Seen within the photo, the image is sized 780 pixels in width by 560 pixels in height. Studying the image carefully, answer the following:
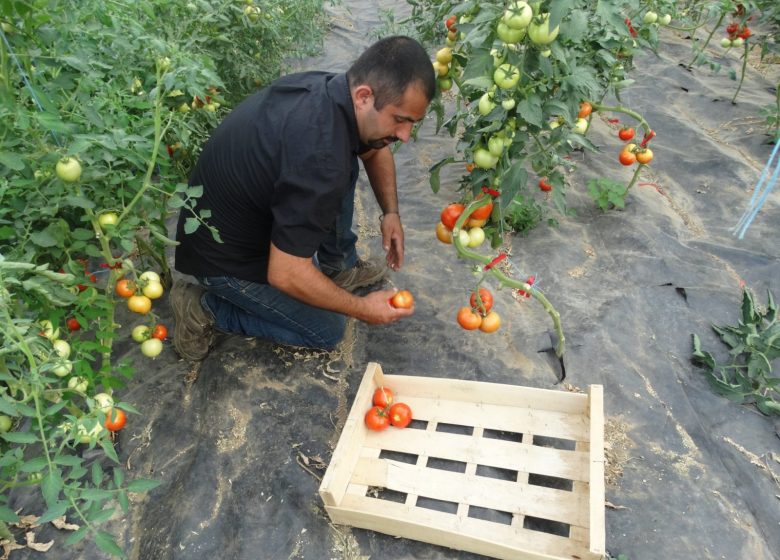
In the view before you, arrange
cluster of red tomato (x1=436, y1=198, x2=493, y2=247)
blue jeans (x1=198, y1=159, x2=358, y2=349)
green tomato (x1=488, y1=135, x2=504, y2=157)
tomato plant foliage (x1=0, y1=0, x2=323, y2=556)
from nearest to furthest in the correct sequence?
1. tomato plant foliage (x1=0, y1=0, x2=323, y2=556)
2. green tomato (x1=488, y1=135, x2=504, y2=157)
3. cluster of red tomato (x1=436, y1=198, x2=493, y2=247)
4. blue jeans (x1=198, y1=159, x2=358, y2=349)

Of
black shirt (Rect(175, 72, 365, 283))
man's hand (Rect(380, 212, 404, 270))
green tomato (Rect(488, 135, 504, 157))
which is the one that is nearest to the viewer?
green tomato (Rect(488, 135, 504, 157))

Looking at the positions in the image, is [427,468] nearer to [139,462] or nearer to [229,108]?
[139,462]

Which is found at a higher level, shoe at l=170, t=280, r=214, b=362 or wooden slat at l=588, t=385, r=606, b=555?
wooden slat at l=588, t=385, r=606, b=555

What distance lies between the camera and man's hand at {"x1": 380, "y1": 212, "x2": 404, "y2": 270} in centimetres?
245

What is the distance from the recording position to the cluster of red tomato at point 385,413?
2033mm

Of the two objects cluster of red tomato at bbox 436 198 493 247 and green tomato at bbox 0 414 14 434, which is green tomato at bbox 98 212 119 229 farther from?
cluster of red tomato at bbox 436 198 493 247

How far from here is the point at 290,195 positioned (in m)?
1.74

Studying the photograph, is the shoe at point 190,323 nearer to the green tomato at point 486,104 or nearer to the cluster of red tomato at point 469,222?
the cluster of red tomato at point 469,222

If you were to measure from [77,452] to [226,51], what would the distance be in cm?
217

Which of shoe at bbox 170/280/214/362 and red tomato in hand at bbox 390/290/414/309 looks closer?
red tomato in hand at bbox 390/290/414/309

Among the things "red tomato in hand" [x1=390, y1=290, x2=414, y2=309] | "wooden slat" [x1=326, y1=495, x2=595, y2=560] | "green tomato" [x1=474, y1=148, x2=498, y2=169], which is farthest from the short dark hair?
"wooden slat" [x1=326, y1=495, x2=595, y2=560]

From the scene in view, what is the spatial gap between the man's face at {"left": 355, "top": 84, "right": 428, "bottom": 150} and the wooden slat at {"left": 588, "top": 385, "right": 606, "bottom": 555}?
1164mm

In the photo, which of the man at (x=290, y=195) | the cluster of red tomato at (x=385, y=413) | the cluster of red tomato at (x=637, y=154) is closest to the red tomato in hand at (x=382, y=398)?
the cluster of red tomato at (x=385, y=413)

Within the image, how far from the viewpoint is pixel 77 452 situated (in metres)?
1.96
